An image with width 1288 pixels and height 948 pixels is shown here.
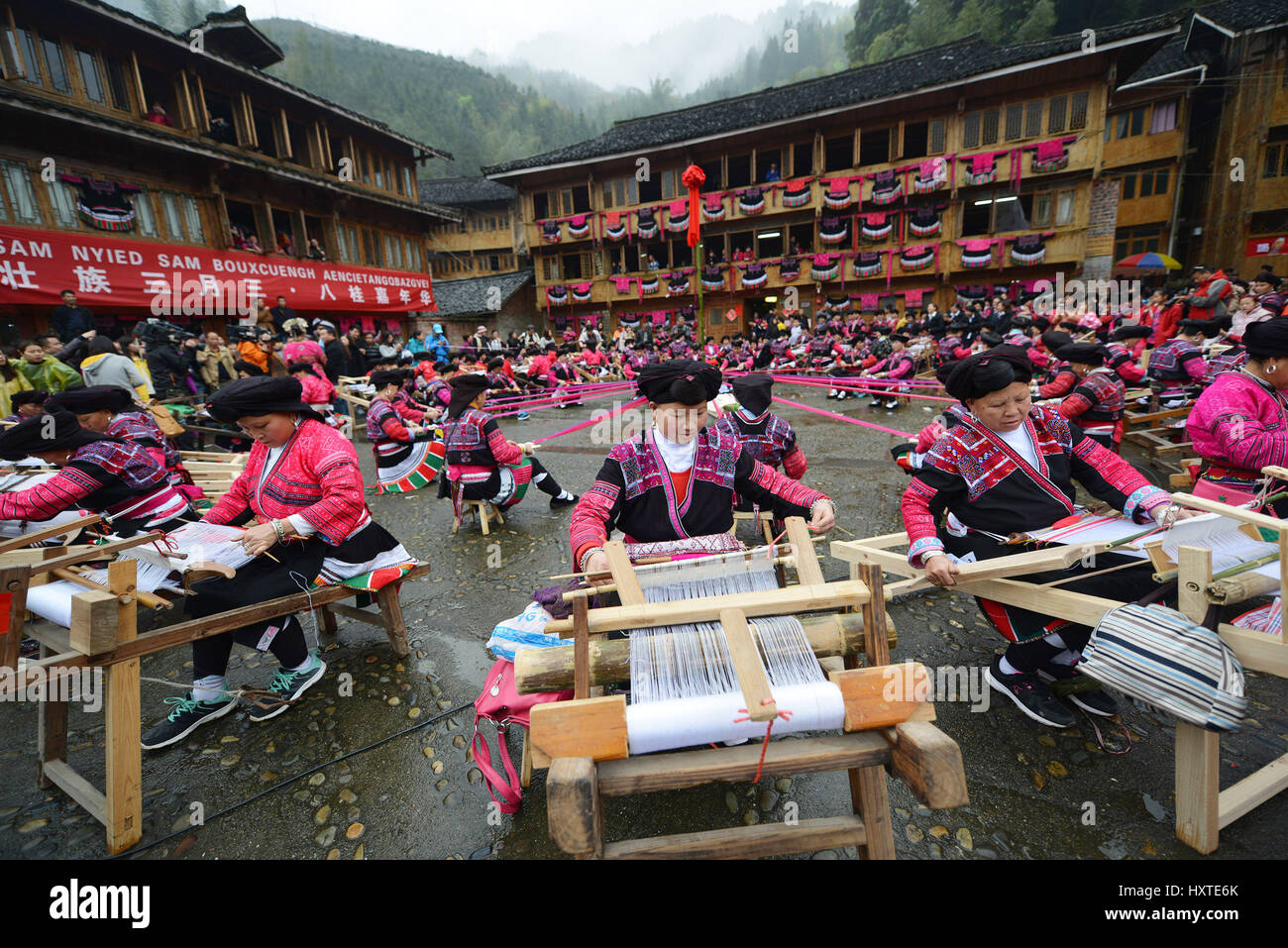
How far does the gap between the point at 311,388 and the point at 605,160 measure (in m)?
22.5

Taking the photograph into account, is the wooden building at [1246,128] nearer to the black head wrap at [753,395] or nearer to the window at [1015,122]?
the window at [1015,122]

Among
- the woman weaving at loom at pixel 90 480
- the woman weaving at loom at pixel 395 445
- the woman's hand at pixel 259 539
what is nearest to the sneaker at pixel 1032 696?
the woman's hand at pixel 259 539

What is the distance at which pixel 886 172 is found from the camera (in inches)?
902

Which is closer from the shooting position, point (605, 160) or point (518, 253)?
point (605, 160)

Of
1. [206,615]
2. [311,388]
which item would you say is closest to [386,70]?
[311,388]

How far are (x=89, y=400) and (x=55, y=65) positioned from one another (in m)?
17.4

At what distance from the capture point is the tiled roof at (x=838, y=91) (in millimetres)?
19438

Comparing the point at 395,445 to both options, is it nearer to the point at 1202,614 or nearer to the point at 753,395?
the point at 753,395

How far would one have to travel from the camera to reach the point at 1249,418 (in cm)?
327

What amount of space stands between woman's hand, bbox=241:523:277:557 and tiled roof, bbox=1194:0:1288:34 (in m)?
34.0

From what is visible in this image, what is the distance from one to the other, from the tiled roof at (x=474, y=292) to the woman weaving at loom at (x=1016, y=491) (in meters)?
29.4

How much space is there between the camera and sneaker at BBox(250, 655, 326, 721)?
3.25 m

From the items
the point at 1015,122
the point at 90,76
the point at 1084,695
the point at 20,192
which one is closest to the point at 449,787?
the point at 1084,695
